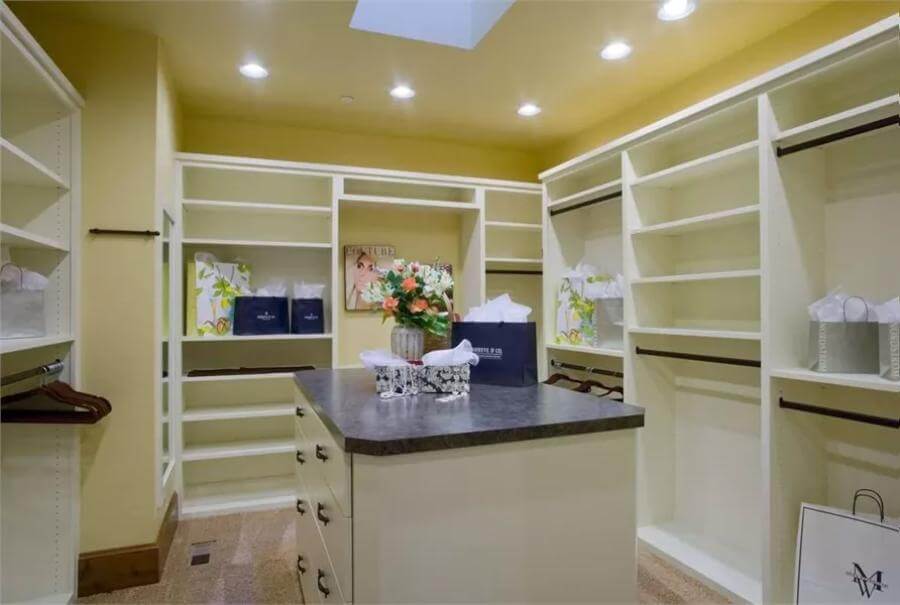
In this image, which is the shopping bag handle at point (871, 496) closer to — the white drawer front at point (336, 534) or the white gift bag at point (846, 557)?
the white gift bag at point (846, 557)

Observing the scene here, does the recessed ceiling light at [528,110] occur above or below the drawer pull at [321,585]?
above

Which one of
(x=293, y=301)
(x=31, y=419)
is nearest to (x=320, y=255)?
(x=293, y=301)

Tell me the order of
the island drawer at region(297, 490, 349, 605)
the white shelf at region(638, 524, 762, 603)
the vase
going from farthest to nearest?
the white shelf at region(638, 524, 762, 603) → the vase → the island drawer at region(297, 490, 349, 605)

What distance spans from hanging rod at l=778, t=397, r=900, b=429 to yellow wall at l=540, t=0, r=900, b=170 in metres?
1.54

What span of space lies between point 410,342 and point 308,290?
1856 mm

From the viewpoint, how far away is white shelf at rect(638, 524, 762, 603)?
226cm

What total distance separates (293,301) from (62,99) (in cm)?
162

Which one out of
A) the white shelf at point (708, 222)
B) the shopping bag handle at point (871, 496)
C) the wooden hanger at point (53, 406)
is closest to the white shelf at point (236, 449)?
the wooden hanger at point (53, 406)

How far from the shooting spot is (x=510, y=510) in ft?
4.17

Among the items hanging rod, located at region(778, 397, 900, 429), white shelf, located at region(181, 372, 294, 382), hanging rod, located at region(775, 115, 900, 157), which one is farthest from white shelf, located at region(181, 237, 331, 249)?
hanging rod, located at region(778, 397, 900, 429)

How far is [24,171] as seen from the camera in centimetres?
197

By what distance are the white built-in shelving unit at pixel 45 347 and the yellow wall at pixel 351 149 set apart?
1.26 metres

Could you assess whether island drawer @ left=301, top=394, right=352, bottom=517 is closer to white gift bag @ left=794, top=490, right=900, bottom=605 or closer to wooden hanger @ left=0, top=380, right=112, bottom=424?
wooden hanger @ left=0, top=380, right=112, bottom=424

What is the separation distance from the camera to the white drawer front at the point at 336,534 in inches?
46.8
